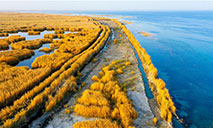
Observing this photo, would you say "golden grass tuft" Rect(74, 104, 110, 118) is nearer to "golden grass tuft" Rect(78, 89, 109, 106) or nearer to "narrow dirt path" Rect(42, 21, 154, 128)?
"narrow dirt path" Rect(42, 21, 154, 128)

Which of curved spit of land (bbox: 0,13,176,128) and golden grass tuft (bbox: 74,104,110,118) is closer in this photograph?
curved spit of land (bbox: 0,13,176,128)

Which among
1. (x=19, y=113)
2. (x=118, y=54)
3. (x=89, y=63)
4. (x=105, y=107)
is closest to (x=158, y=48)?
(x=118, y=54)

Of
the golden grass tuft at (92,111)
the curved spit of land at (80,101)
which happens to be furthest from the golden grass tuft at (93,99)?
the golden grass tuft at (92,111)

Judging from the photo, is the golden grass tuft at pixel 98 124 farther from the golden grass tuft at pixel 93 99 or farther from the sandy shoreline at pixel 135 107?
the golden grass tuft at pixel 93 99

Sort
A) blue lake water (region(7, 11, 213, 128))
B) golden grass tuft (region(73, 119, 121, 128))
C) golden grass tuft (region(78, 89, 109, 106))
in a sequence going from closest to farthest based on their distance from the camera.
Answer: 1. golden grass tuft (region(73, 119, 121, 128))
2. golden grass tuft (region(78, 89, 109, 106))
3. blue lake water (region(7, 11, 213, 128))

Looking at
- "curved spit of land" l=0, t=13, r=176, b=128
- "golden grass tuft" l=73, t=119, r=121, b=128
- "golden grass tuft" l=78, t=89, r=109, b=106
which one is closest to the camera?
"golden grass tuft" l=73, t=119, r=121, b=128

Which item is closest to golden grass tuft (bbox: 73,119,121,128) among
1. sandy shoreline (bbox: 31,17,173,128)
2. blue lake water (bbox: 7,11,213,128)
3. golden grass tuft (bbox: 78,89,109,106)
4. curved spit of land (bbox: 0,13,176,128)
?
curved spit of land (bbox: 0,13,176,128)

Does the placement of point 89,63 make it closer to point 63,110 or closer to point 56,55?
point 56,55

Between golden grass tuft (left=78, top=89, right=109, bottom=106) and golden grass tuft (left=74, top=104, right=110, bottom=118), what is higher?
golden grass tuft (left=78, top=89, right=109, bottom=106)

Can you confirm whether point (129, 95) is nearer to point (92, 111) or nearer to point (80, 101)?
point (92, 111)

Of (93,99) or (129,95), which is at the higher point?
(93,99)

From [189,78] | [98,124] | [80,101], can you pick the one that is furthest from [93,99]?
[189,78]
